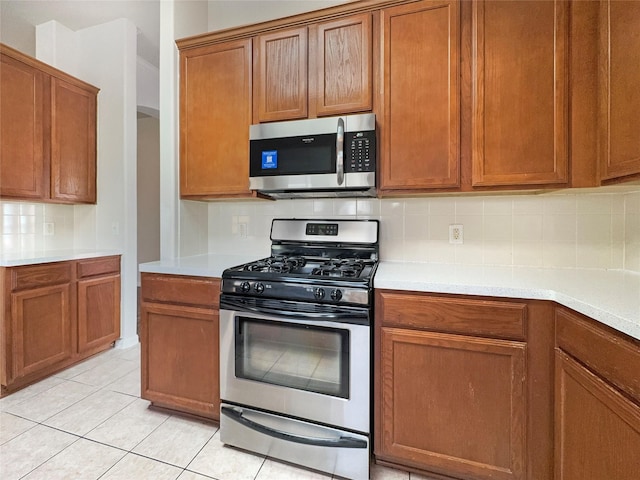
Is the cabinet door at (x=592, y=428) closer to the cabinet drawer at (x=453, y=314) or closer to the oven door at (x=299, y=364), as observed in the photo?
the cabinet drawer at (x=453, y=314)

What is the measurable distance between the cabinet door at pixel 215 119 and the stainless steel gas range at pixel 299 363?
26.3 inches

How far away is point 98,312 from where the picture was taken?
8.69ft

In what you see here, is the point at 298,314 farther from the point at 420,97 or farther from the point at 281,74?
the point at 281,74

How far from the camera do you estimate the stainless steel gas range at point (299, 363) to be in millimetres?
1377

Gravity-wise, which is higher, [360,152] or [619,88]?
[619,88]

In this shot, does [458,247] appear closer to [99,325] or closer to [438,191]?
[438,191]

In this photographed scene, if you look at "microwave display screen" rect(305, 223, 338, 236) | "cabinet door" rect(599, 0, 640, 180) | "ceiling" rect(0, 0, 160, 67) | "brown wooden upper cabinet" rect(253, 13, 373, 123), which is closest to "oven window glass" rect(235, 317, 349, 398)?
"microwave display screen" rect(305, 223, 338, 236)

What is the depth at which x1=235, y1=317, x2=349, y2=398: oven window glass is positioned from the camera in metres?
1.42

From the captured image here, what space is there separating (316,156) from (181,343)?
130 centimetres

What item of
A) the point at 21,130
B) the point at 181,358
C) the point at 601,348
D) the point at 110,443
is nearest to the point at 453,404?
the point at 601,348

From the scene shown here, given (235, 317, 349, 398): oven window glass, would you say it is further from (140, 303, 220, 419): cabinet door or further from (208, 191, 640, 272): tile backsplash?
(208, 191, 640, 272): tile backsplash

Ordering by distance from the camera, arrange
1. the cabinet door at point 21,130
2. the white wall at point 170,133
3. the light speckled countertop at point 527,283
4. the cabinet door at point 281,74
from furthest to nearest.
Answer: the cabinet door at point 21,130, the white wall at point 170,133, the cabinet door at point 281,74, the light speckled countertop at point 527,283

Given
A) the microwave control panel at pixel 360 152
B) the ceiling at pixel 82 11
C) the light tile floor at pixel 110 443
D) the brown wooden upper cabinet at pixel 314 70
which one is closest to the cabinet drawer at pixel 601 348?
the light tile floor at pixel 110 443

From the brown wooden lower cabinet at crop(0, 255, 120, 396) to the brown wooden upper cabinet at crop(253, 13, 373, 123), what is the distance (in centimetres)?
192
